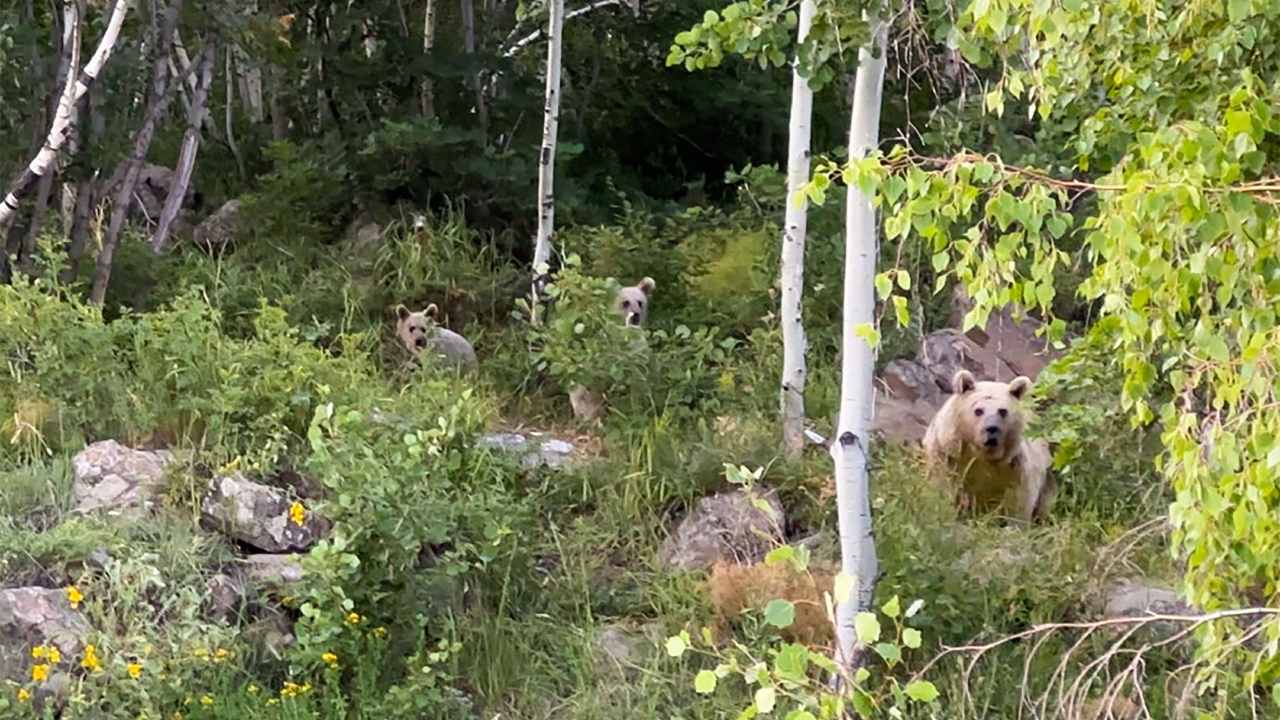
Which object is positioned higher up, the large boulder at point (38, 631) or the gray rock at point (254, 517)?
the gray rock at point (254, 517)

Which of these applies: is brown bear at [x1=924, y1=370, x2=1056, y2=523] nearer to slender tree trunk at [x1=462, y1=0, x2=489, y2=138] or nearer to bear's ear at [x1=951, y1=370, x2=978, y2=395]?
bear's ear at [x1=951, y1=370, x2=978, y2=395]

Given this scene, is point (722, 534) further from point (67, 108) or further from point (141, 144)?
point (141, 144)

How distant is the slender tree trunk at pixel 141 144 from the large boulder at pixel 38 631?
3.23m

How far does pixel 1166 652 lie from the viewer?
5.12 meters

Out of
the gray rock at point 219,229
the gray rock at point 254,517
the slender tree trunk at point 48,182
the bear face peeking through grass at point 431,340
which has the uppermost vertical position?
the slender tree trunk at point 48,182

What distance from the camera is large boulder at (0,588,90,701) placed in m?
4.80

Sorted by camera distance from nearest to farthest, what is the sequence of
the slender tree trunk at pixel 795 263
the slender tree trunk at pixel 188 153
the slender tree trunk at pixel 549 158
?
the slender tree trunk at pixel 795 263
the slender tree trunk at pixel 549 158
the slender tree trunk at pixel 188 153

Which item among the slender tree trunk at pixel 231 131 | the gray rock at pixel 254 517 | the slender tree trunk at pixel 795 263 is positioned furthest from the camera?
the slender tree trunk at pixel 231 131

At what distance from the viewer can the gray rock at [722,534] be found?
579 cm

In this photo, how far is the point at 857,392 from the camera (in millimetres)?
4570

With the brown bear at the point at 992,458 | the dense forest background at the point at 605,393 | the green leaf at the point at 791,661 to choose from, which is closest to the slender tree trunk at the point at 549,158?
the dense forest background at the point at 605,393

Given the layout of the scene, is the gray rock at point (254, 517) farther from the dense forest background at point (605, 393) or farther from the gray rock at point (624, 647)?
the gray rock at point (624, 647)

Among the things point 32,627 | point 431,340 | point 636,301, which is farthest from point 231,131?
point 32,627

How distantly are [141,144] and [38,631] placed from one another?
4169mm
